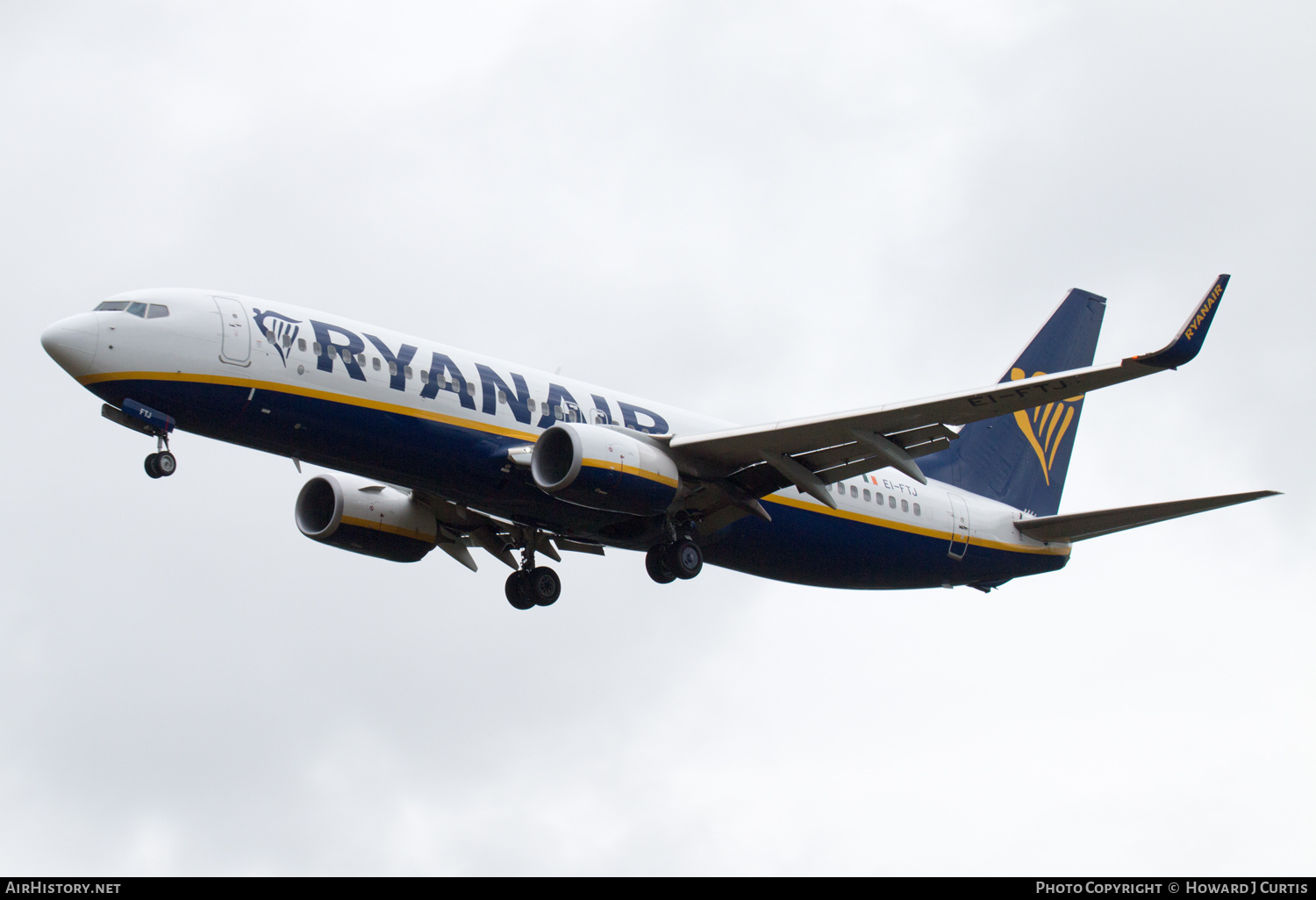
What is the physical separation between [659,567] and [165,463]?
9.46 metres

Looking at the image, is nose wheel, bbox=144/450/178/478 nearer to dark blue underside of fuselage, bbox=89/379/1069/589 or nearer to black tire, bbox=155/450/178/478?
black tire, bbox=155/450/178/478

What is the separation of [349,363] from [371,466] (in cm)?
194

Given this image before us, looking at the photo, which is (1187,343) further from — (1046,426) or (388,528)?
(388,528)

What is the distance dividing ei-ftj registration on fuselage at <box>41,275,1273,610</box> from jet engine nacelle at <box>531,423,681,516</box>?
38 millimetres

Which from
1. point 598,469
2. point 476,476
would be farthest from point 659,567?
point 476,476

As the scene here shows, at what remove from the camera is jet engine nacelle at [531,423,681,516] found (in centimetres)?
2442

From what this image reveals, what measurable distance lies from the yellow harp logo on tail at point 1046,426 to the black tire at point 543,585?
13.3 m

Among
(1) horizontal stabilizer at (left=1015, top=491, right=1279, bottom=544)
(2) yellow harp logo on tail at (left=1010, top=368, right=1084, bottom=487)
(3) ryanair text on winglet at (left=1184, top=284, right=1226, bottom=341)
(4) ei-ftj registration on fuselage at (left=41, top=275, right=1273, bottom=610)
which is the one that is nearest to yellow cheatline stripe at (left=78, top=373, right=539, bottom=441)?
(4) ei-ftj registration on fuselage at (left=41, top=275, right=1273, bottom=610)

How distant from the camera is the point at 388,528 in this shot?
1192 inches

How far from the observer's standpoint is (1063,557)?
34.1m

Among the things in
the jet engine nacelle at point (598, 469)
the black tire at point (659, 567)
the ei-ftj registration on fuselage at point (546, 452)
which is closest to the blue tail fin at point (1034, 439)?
the ei-ftj registration on fuselage at point (546, 452)
